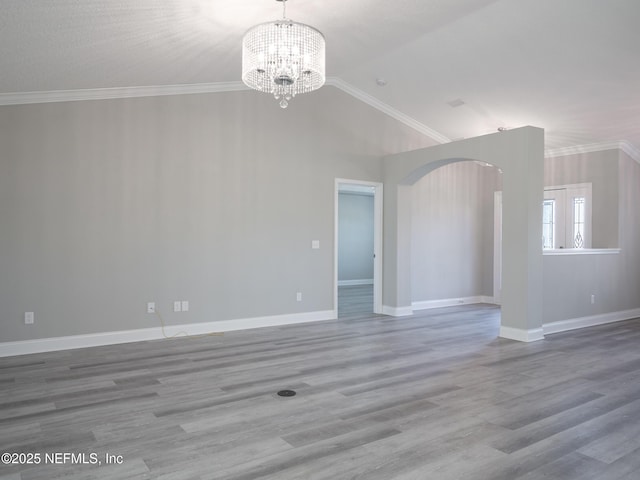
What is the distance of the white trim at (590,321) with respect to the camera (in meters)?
5.91

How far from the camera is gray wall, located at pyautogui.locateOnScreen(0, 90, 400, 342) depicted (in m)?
4.76

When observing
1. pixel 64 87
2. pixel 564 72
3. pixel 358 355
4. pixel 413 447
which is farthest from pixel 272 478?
pixel 564 72

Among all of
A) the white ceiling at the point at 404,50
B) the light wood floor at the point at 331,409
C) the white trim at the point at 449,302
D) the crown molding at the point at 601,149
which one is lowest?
the light wood floor at the point at 331,409

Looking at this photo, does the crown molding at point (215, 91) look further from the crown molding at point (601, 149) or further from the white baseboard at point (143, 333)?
the white baseboard at point (143, 333)

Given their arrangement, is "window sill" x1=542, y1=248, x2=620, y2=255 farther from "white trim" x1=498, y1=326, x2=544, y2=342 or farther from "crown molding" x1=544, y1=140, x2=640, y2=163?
"crown molding" x1=544, y1=140, x2=640, y2=163

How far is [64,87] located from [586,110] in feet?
21.4

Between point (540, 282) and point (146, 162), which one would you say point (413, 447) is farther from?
point (146, 162)

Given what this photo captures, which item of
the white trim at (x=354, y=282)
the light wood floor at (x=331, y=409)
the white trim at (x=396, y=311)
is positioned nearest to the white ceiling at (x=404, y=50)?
the light wood floor at (x=331, y=409)

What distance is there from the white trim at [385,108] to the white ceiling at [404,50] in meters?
0.05

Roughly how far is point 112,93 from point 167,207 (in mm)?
1415

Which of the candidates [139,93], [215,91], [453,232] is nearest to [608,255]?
[453,232]

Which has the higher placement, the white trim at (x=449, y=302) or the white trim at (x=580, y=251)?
the white trim at (x=580, y=251)

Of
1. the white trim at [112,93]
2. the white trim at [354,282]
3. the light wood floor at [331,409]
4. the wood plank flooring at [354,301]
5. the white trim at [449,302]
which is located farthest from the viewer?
the white trim at [354,282]

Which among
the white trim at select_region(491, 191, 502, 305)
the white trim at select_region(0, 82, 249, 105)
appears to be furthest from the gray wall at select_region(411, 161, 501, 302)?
the white trim at select_region(0, 82, 249, 105)
